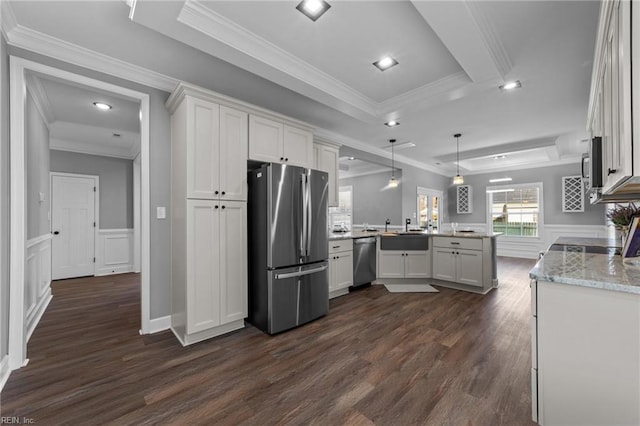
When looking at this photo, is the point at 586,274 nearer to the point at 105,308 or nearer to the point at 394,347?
the point at 394,347

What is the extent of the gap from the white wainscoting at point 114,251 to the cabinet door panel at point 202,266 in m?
4.18

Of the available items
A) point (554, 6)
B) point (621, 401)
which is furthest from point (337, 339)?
point (554, 6)

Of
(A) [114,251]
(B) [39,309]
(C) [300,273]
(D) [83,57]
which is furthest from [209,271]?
(A) [114,251]

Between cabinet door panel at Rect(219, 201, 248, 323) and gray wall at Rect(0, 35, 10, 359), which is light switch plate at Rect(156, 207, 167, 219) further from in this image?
gray wall at Rect(0, 35, 10, 359)

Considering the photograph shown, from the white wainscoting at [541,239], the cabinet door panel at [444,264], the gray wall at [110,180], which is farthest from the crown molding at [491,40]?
the gray wall at [110,180]

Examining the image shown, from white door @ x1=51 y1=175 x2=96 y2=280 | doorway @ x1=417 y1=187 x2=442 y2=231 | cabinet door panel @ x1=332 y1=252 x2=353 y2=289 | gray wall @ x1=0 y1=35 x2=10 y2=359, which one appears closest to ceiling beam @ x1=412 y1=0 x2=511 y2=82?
cabinet door panel @ x1=332 y1=252 x2=353 y2=289

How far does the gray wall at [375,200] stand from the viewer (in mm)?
6793

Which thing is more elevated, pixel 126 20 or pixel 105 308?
pixel 126 20

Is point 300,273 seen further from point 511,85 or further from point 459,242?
point 511,85

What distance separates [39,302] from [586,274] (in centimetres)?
510

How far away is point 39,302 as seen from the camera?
317cm

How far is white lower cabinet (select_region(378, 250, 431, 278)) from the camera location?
4.52 m

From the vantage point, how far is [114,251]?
5465 mm

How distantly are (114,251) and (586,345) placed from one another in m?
6.92
